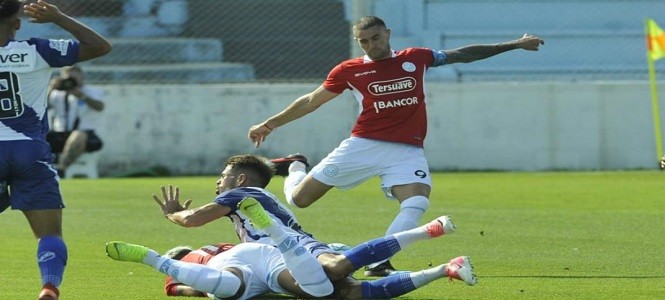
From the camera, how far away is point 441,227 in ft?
25.2

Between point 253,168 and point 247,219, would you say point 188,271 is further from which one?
point 253,168

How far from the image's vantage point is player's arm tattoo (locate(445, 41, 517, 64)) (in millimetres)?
10203

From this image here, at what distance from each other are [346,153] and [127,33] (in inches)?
582

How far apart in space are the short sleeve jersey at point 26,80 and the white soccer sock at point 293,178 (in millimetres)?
3089

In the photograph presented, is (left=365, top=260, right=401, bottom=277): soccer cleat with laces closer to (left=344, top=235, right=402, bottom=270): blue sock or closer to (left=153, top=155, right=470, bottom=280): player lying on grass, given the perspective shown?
(left=153, top=155, right=470, bottom=280): player lying on grass

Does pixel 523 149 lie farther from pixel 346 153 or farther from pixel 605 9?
pixel 346 153

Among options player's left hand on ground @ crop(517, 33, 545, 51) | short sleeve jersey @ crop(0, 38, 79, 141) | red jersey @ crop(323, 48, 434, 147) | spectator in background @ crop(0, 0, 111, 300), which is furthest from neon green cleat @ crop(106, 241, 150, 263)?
player's left hand on ground @ crop(517, 33, 545, 51)

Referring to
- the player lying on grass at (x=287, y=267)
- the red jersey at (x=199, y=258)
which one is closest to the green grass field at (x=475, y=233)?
the red jersey at (x=199, y=258)

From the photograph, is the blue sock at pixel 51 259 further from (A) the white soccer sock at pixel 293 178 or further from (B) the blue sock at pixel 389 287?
(A) the white soccer sock at pixel 293 178

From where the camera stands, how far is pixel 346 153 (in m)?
10.3

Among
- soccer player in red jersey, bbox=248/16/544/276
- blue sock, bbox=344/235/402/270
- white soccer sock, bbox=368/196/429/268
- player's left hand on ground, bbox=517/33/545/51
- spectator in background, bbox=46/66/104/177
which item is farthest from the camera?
spectator in background, bbox=46/66/104/177

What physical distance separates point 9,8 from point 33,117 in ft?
1.95

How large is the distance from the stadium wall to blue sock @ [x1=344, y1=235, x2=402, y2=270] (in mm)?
13548

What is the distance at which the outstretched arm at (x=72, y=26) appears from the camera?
7.66 meters
